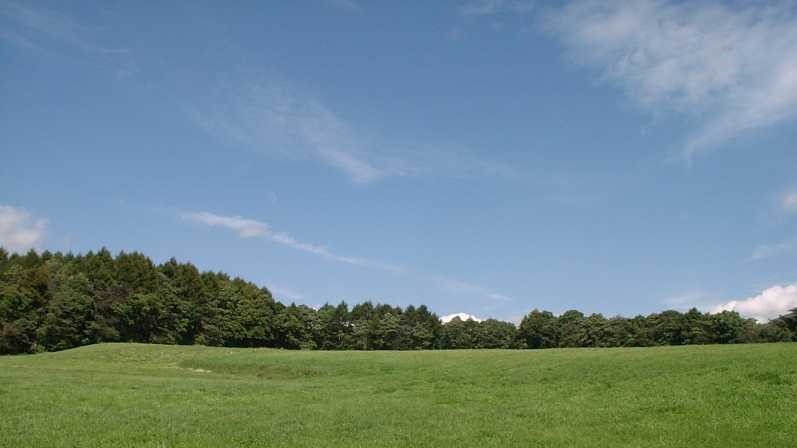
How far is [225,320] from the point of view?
445 ft

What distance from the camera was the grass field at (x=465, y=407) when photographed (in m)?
19.8

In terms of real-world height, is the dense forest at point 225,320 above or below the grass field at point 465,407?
above

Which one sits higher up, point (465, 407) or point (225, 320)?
point (225, 320)

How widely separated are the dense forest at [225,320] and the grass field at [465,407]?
234ft

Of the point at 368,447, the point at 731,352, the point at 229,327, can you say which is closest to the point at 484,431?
the point at 368,447

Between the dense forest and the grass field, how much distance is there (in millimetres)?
71315

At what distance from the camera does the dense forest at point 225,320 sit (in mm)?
114250

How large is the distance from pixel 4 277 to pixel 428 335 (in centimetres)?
9877

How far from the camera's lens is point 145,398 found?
30.9 meters

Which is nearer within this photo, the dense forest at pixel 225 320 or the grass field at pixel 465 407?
the grass field at pixel 465 407

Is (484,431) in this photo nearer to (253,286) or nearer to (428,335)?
(253,286)

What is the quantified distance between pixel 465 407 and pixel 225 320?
11538 centimetres

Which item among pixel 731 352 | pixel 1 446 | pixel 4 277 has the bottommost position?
pixel 1 446

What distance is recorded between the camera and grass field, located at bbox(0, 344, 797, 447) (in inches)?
779
